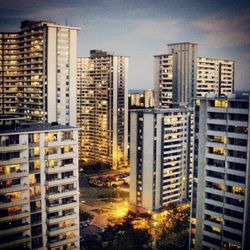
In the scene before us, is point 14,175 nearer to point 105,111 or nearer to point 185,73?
point 185,73

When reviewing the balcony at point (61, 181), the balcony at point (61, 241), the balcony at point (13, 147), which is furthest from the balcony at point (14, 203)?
the balcony at point (61, 241)

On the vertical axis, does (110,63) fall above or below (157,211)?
above

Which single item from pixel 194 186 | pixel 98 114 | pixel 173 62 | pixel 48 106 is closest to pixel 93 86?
pixel 98 114

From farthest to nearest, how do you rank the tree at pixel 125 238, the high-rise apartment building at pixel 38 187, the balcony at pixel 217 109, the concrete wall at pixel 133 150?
the concrete wall at pixel 133 150, the tree at pixel 125 238, the balcony at pixel 217 109, the high-rise apartment building at pixel 38 187

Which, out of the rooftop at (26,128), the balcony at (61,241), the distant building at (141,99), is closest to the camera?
the rooftop at (26,128)

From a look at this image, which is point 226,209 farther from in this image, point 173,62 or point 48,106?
point 173,62

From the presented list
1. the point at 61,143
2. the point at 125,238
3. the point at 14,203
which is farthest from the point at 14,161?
the point at 125,238

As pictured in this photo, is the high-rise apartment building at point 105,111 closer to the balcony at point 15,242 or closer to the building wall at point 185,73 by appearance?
the building wall at point 185,73
